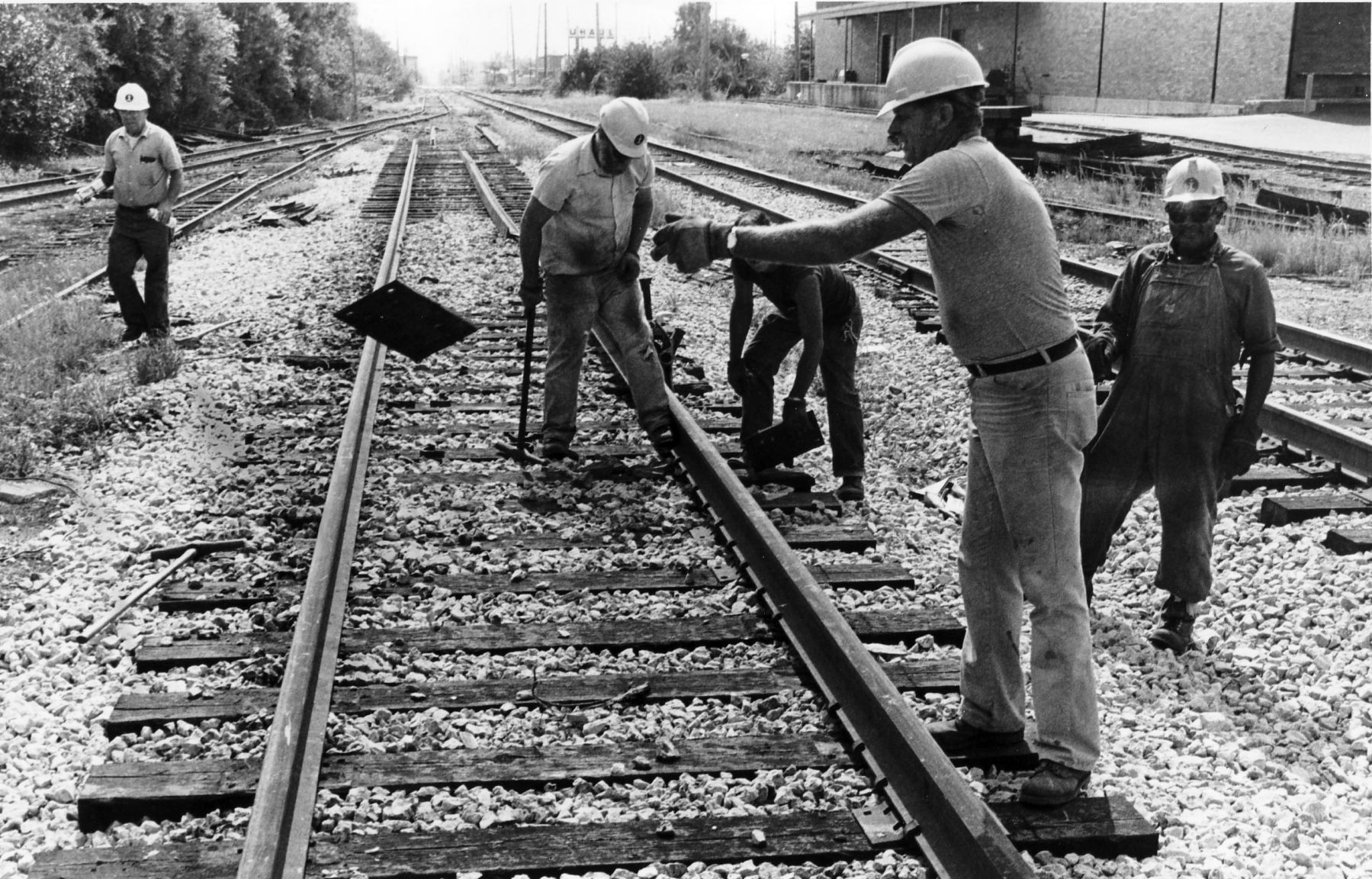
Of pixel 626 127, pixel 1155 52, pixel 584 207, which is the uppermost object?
pixel 1155 52

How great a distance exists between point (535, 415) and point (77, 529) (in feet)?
8.95

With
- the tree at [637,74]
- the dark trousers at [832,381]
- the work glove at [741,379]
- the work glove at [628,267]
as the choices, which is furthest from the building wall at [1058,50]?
the work glove at [741,379]

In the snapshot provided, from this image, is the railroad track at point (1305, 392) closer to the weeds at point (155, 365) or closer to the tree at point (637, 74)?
the weeds at point (155, 365)

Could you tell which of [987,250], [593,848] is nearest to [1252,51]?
[987,250]

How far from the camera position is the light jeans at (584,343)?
280 inches

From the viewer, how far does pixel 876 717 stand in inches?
155

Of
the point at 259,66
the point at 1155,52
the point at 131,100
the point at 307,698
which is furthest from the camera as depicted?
the point at 259,66

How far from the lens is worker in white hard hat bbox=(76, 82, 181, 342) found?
33.9 ft

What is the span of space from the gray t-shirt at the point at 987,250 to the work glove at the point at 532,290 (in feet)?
12.0

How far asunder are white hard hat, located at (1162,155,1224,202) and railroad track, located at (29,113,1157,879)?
1.77 m

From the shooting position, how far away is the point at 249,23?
176 ft

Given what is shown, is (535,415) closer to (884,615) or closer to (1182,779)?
(884,615)

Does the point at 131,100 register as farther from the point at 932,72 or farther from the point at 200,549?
the point at 932,72

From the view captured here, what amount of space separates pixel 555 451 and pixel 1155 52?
38756 mm
